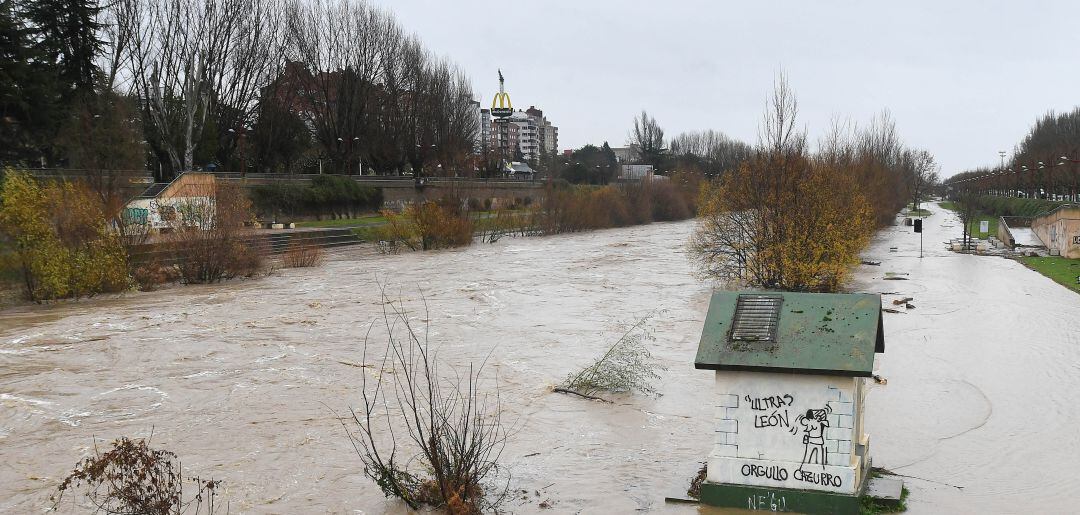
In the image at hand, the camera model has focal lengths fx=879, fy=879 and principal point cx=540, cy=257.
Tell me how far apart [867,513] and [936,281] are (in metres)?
26.0

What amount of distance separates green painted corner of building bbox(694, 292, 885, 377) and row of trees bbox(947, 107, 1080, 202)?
168ft

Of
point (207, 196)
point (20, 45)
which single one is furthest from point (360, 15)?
point (207, 196)

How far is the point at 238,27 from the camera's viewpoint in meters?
54.4

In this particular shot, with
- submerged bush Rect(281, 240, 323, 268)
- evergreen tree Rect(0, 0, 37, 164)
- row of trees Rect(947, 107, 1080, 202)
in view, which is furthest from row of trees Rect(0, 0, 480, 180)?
row of trees Rect(947, 107, 1080, 202)

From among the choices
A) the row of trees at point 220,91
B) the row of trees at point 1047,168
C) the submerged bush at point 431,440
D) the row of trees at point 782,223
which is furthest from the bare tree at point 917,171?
the submerged bush at point 431,440

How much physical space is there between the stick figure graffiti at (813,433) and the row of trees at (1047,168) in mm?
51847

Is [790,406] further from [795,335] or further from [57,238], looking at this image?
[57,238]

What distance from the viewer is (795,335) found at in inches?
319

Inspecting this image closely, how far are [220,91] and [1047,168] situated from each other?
63.1 meters

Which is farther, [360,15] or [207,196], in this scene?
[360,15]

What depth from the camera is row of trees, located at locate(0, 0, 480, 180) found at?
129 feet

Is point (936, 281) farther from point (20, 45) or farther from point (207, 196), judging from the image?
point (20, 45)

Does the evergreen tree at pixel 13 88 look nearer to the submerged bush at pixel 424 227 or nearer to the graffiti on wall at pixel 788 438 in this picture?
the submerged bush at pixel 424 227

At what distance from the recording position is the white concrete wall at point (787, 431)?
794cm
